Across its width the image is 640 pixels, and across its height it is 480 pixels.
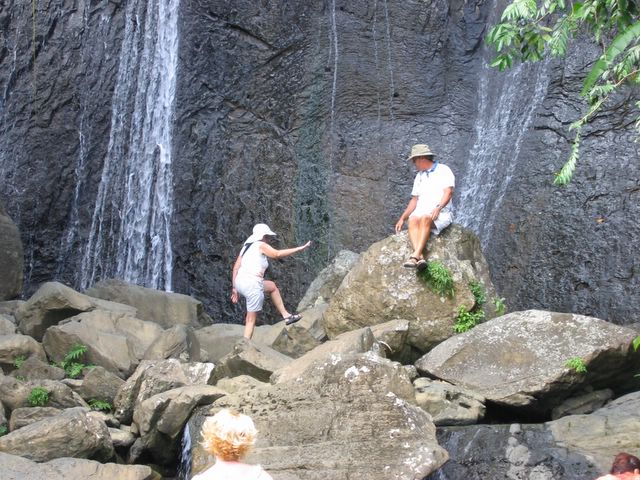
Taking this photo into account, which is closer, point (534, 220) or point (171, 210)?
point (534, 220)

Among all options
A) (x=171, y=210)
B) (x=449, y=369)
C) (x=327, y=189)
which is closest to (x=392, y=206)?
(x=327, y=189)

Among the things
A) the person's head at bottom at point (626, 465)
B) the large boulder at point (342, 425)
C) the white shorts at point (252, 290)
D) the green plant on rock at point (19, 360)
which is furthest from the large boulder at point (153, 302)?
the person's head at bottom at point (626, 465)

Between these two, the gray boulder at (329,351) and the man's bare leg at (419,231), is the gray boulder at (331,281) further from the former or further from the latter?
the gray boulder at (329,351)

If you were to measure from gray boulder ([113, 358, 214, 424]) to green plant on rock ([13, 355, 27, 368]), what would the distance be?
138cm

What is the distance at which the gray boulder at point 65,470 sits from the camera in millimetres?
7703

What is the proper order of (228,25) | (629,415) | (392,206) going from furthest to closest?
(228,25) < (392,206) < (629,415)

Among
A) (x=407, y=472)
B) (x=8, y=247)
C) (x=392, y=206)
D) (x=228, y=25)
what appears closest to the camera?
(x=407, y=472)

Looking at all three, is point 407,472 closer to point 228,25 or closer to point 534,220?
point 534,220

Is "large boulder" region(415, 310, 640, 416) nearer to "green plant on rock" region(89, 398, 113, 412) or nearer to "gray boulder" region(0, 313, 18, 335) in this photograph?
"green plant on rock" region(89, 398, 113, 412)

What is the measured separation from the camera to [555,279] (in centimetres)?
1424

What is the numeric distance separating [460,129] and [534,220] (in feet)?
8.10

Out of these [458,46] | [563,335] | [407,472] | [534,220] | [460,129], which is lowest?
[407,472]

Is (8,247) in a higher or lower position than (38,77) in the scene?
lower

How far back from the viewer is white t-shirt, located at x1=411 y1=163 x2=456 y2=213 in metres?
11.0
